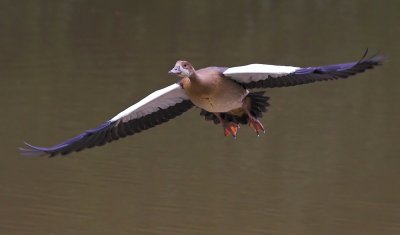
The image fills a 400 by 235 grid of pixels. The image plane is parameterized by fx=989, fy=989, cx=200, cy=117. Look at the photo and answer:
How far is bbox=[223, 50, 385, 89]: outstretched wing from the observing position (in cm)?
685

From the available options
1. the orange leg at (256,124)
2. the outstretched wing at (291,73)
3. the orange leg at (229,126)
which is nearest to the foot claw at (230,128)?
the orange leg at (229,126)

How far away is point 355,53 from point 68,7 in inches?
293

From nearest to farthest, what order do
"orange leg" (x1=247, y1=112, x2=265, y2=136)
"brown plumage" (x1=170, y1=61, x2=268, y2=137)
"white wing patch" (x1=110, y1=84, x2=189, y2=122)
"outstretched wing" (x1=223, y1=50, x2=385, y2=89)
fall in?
"outstretched wing" (x1=223, y1=50, x2=385, y2=89)
"brown plumage" (x1=170, y1=61, x2=268, y2=137)
"orange leg" (x1=247, y1=112, x2=265, y2=136)
"white wing patch" (x1=110, y1=84, x2=189, y2=122)

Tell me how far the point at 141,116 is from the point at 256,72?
1.34 meters

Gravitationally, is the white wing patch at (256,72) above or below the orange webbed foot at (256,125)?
above

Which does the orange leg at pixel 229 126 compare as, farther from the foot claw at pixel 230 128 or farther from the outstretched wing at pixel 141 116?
the outstretched wing at pixel 141 116

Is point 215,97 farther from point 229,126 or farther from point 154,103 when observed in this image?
point 154,103

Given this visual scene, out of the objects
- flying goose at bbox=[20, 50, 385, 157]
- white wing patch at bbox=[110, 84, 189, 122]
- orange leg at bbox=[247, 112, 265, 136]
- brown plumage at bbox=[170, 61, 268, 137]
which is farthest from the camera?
white wing patch at bbox=[110, 84, 189, 122]

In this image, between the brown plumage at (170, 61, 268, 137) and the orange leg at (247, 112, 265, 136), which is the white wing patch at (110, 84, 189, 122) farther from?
the orange leg at (247, 112, 265, 136)

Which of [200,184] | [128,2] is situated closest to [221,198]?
[200,184]

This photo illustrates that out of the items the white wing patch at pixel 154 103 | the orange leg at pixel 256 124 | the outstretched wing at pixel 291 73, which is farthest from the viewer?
the white wing patch at pixel 154 103

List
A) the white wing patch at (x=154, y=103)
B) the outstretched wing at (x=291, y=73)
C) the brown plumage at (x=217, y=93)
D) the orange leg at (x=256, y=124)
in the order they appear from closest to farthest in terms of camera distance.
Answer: the outstretched wing at (x=291, y=73) < the brown plumage at (x=217, y=93) < the orange leg at (x=256, y=124) < the white wing patch at (x=154, y=103)

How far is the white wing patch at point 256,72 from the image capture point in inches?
290

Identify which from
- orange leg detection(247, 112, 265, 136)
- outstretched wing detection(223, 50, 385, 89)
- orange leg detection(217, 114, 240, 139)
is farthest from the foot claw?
outstretched wing detection(223, 50, 385, 89)
